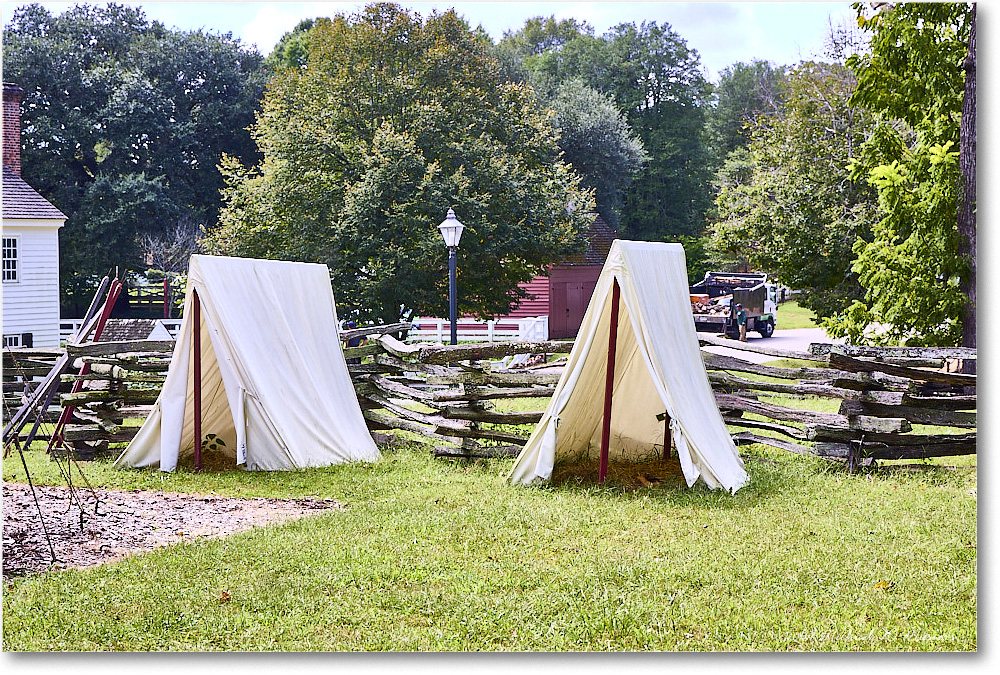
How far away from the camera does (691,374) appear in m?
6.30

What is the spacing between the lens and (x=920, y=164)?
6.52 m

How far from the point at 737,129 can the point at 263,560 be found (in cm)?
1087

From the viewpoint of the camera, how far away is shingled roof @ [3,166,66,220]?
823cm

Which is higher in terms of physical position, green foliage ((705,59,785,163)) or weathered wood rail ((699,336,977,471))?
green foliage ((705,59,785,163))

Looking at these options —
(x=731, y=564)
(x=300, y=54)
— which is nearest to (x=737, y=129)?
(x=300, y=54)

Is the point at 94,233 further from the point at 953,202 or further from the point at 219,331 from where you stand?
the point at 953,202

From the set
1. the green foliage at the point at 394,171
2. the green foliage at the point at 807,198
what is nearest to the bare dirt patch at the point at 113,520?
the green foliage at the point at 807,198

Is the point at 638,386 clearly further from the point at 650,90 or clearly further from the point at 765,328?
the point at 765,328

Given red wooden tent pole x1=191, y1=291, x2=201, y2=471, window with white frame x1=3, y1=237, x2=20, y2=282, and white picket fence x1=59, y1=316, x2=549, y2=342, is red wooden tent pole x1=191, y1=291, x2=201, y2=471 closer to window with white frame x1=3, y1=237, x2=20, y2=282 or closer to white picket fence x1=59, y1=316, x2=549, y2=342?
window with white frame x1=3, y1=237, x2=20, y2=282

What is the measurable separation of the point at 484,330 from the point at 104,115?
→ 29.1 ft

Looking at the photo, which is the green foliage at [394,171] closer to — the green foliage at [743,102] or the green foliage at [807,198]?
the green foliage at [743,102]

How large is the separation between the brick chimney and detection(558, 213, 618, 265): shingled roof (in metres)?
11.3

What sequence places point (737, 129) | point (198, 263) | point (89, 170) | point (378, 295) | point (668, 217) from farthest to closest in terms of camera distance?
1. point (378, 295)
2. point (668, 217)
3. point (737, 129)
4. point (89, 170)
5. point (198, 263)

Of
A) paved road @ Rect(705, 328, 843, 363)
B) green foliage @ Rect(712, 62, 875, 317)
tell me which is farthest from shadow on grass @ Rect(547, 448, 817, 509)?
paved road @ Rect(705, 328, 843, 363)
